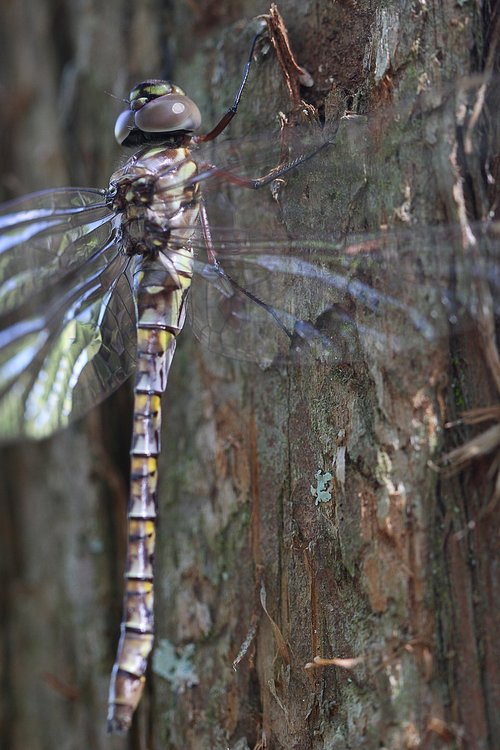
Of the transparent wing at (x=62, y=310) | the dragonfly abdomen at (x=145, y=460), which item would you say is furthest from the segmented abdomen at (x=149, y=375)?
the transparent wing at (x=62, y=310)

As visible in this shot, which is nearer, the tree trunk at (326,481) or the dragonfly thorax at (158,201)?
the tree trunk at (326,481)

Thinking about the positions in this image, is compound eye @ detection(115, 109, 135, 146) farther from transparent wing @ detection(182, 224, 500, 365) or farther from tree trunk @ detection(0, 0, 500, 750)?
transparent wing @ detection(182, 224, 500, 365)

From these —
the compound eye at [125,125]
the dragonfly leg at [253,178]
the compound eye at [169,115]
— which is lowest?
the dragonfly leg at [253,178]

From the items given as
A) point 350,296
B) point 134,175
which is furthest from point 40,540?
point 350,296

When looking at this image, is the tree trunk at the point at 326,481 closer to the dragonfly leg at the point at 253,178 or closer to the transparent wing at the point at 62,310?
the dragonfly leg at the point at 253,178

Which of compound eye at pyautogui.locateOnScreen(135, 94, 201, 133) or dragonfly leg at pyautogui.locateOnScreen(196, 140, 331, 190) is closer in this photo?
dragonfly leg at pyautogui.locateOnScreen(196, 140, 331, 190)

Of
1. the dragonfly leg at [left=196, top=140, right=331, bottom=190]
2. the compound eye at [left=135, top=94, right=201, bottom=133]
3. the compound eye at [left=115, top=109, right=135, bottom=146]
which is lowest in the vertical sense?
the dragonfly leg at [left=196, top=140, right=331, bottom=190]

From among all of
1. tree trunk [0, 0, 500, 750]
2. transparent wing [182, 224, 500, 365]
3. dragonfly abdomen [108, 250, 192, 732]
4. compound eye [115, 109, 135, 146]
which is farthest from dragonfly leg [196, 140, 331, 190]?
compound eye [115, 109, 135, 146]
